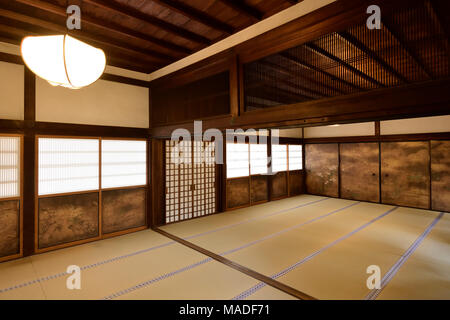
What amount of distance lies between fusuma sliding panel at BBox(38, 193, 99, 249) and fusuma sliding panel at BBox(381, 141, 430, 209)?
8414 mm

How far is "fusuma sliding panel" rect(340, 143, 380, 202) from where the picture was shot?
768cm

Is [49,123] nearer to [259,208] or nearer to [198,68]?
[198,68]

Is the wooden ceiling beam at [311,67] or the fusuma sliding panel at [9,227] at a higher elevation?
the wooden ceiling beam at [311,67]

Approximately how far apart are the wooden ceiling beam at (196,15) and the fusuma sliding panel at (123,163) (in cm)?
306

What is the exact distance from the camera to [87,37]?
142 inches

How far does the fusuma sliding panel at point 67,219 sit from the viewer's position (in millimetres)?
4066

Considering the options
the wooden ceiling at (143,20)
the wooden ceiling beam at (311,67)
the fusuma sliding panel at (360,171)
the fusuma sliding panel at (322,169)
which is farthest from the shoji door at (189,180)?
the fusuma sliding panel at (360,171)

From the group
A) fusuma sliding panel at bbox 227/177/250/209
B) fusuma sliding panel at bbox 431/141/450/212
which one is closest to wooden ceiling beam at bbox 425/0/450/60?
fusuma sliding panel at bbox 227/177/250/209

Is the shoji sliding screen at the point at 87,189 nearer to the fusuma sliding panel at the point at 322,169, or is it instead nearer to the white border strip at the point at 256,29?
the white border strip at the point at 256,29

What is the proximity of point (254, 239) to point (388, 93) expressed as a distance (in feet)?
11.3

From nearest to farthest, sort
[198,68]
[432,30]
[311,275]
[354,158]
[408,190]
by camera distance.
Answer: [432,30] → [311,275] → [198,68] → [408,190] → [354,158]

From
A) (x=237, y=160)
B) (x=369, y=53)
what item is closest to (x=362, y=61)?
Result: (x=369, y=53)

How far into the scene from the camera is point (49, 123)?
4043 mm
